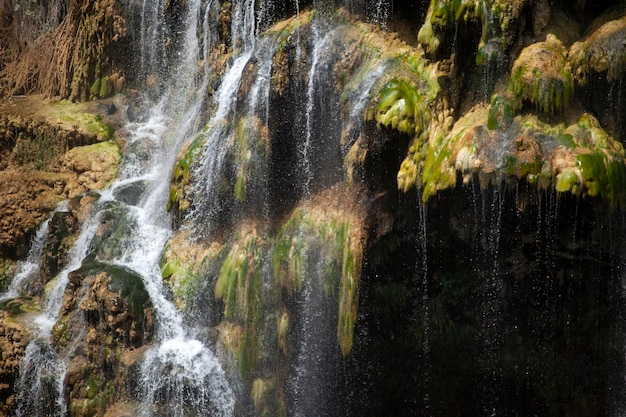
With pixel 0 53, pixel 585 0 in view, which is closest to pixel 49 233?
pixel 0 53

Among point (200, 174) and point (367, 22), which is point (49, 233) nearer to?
point (200, 174)

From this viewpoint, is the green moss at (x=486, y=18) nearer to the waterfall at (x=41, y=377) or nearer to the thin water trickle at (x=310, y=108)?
the thin water trickle at (x=310, y=108)

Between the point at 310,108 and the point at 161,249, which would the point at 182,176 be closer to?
the point at 161,249

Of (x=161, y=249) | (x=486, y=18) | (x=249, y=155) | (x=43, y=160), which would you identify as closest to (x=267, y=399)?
(x=161, y=249)

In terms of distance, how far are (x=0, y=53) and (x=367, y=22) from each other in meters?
8.23

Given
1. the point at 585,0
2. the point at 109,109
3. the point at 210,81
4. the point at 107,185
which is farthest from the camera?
the point at 109,109

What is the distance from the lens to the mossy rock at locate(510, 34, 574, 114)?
7457mm

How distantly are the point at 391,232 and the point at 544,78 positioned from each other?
2.17 metres

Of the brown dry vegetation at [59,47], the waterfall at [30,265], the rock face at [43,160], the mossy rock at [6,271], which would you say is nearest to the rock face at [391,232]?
the waterfall at [30,265]

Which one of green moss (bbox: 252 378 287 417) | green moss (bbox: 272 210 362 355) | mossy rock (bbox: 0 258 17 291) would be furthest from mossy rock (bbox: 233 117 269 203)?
mossy rock (bbox: 0 258 17 291)

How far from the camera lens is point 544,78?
7480 millimetres

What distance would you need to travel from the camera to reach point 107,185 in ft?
39.3

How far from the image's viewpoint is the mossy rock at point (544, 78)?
7457mm

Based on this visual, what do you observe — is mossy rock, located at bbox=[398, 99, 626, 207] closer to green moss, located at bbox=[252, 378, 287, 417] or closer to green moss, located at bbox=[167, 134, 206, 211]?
green moss, located at bbox=[252, 378, 287, 417]
